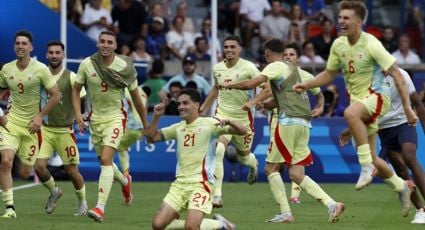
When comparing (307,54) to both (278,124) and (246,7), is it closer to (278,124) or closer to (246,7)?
(246,7)

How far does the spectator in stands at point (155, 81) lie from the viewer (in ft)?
92.4

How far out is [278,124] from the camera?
60.3 ft

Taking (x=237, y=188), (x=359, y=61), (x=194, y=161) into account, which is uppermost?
(x=359, y=61)

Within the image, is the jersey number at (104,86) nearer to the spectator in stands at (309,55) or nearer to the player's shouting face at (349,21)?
the player's shouting face at (349,21)

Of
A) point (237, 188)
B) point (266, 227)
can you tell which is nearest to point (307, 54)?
point (237, 188)

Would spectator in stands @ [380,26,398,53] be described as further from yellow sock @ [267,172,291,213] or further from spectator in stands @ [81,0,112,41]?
yellow sock @ [267,172,291,213]

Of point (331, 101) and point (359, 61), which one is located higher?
point (359, 61)

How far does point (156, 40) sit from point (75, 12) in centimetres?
199

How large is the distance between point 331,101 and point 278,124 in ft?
30.9

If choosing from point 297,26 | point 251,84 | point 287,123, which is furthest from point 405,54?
point 251,84

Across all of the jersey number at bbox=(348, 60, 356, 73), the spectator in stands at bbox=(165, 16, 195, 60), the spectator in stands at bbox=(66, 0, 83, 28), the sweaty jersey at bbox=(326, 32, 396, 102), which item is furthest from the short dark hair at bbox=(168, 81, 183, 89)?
the jersey number at bbox=(348, 60, 356, 73)

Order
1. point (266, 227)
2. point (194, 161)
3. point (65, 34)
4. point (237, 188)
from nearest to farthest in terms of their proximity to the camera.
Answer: point (194, 161)
point (266, 227)
point (237, 188)
point (65, 34)

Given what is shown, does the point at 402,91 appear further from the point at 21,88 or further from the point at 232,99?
the point at 21,88

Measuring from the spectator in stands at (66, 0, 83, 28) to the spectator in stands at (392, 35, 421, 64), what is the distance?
7.24m
